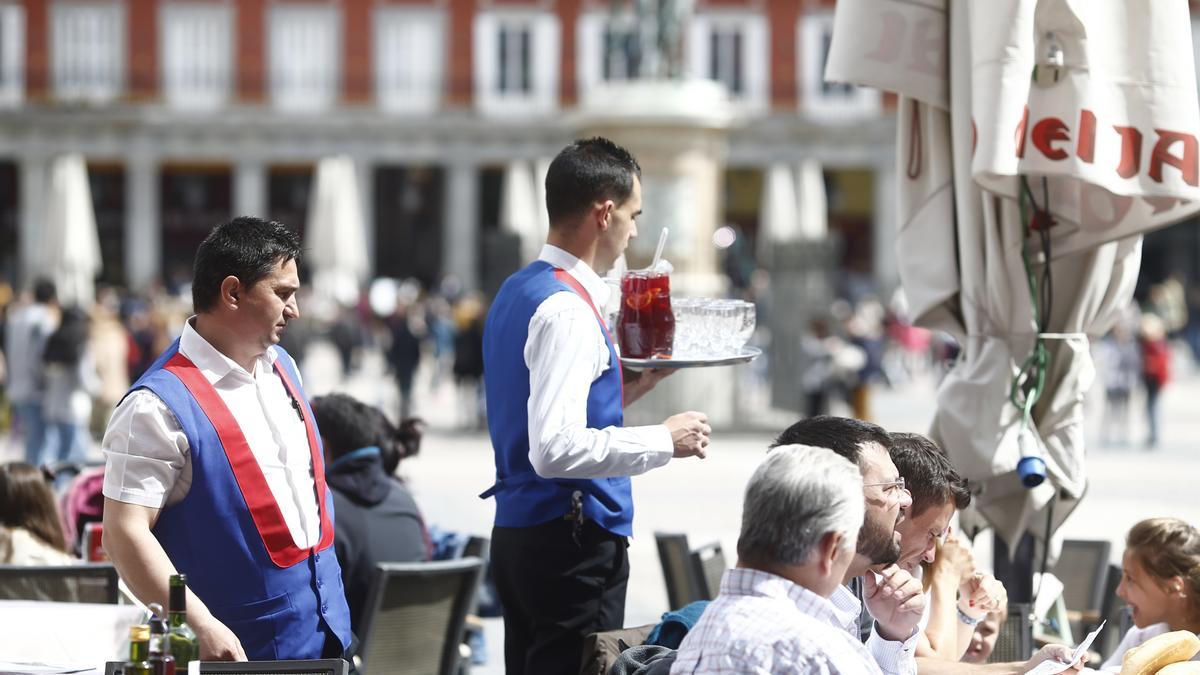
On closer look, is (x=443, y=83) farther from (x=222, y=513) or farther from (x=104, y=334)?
(x=222, y=513)

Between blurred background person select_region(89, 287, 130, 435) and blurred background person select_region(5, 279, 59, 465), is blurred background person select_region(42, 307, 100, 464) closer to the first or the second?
blurred background person select_region(5, 279, 59, 465)

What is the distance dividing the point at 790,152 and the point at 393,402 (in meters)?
23.3

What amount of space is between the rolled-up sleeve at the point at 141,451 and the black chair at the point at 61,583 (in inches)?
40.0

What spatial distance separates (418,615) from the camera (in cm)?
455

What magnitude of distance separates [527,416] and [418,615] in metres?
1.09

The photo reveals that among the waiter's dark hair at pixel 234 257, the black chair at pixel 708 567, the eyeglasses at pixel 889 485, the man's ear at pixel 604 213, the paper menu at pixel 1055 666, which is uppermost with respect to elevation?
the man's ear at pixel 604 213

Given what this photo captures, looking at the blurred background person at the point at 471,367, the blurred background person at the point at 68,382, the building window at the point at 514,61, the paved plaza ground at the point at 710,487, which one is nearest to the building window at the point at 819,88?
the building window at the point at 514,61

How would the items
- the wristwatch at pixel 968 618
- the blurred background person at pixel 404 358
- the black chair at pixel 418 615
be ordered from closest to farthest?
the wristwatch at pixel 968 618 < the black chair at pixel 418 615 < the blurred background person at pixel 404 358

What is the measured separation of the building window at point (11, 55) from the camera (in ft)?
136

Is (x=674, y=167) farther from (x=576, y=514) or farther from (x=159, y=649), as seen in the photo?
(x=159, y=649)

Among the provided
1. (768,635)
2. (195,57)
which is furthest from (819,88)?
(768,635)

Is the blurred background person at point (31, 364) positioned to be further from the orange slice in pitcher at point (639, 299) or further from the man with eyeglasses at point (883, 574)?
the man with eyeglasses at point (883, 574)

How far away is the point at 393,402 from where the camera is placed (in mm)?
20188

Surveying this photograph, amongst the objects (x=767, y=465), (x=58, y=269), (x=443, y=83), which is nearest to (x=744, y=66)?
(x=443, y=83)
